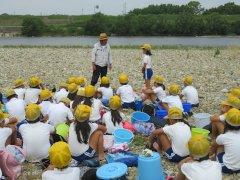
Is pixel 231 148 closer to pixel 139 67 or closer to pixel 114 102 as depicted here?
pixel 114 102

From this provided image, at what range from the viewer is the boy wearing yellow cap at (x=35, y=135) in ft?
24.5

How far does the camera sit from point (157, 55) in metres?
27.0

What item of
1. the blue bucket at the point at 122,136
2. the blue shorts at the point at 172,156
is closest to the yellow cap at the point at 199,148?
the blue shorts at the point at 172,156

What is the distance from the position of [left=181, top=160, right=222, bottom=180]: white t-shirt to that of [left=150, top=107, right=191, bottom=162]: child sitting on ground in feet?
5.25

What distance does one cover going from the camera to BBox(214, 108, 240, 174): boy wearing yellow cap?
271 inches

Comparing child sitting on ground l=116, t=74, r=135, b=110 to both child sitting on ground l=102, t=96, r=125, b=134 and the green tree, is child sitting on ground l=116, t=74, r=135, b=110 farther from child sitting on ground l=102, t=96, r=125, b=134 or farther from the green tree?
the green tree

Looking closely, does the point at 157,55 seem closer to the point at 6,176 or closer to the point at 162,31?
the point at 6,176

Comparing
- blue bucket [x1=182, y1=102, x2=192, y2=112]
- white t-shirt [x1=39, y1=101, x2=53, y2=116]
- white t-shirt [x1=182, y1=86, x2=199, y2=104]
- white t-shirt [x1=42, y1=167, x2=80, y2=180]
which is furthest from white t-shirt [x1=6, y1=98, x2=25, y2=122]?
white t-shirt [x1=182, y1=86, x2=199, y2=104]

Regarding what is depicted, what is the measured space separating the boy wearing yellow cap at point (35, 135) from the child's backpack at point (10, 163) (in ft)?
1.03

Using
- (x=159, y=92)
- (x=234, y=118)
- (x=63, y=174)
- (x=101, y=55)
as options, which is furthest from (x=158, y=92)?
(x=63, y=174)

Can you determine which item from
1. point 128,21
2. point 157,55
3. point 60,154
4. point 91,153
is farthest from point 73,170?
point 128,21

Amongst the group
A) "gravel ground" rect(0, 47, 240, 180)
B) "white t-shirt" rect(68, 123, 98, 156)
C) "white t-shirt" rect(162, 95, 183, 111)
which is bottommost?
"gravel ground" rect(0, 47, 240, 180)

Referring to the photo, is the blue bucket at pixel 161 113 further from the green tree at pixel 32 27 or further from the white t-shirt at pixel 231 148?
the green tree at pixel 32 27

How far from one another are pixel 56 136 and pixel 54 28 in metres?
61.7
